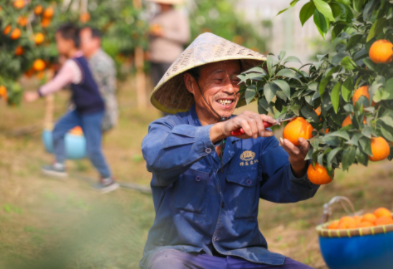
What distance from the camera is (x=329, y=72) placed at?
149cm

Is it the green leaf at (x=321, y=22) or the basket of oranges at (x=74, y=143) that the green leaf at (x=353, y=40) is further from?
the basket of oranges at (x=74, y=143)

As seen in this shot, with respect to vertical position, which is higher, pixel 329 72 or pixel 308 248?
pixel 329 72

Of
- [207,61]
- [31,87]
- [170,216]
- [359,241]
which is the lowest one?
[31,87]

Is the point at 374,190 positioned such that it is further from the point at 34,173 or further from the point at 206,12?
the point at 206,12

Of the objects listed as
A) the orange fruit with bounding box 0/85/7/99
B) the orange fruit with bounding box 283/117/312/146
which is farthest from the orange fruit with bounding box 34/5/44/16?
the orange fruit with bounding box 283/117/312/146

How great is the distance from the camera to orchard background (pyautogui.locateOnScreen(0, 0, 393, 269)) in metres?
1.47

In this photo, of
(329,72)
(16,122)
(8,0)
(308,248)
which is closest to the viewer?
(329,72)

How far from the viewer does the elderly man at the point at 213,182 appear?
1812mm

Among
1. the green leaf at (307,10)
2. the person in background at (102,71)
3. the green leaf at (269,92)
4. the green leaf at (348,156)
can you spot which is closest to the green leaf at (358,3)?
the green leaf at (307,10)

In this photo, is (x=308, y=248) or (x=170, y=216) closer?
(x=170, y=216)

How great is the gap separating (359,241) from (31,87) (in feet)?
33.2

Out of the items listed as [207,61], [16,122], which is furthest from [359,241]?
[16,122]

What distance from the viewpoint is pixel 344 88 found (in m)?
1.46

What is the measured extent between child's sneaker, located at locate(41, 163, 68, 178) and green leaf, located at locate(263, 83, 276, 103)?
146 inches
